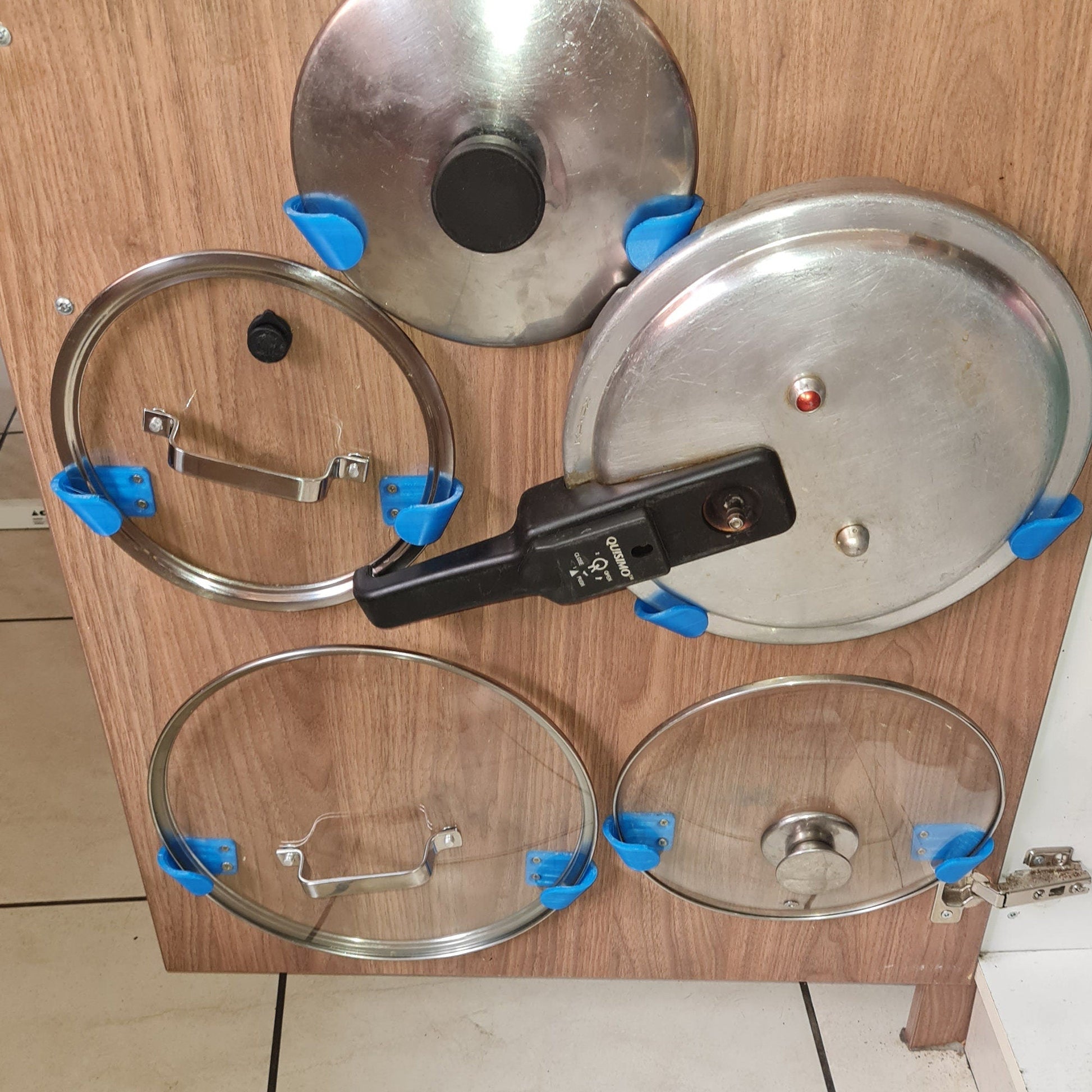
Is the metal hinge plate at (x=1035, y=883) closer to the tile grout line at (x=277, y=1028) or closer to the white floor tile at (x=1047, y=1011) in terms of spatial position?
the white floor tile at (x=1047, y=1011)

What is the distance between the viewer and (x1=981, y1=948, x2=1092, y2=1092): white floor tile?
76cm

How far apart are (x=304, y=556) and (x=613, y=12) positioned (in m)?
0.33

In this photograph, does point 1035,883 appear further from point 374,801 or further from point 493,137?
point 493,137

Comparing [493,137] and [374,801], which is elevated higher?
[493,137]

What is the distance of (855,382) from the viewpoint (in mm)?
505

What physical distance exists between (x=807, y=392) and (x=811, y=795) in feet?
1.06

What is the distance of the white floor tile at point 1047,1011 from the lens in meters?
0.76

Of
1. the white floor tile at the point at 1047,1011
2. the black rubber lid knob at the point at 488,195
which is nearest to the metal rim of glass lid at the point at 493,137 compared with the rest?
the black rubber lid knob at the point at 488,195

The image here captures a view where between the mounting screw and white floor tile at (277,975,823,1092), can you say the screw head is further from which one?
white floor tile at (277,975,823,1092)

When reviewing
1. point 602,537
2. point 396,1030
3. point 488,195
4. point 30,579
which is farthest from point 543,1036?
point 30,579

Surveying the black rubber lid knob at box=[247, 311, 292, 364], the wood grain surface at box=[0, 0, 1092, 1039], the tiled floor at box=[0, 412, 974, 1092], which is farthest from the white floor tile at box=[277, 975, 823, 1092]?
the black rubber lid knob at box=[247, 311, 292, 364]

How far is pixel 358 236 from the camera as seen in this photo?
19.4 inches

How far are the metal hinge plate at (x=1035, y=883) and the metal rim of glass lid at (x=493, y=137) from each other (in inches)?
19.3

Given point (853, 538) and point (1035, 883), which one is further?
point (1035, 883)
